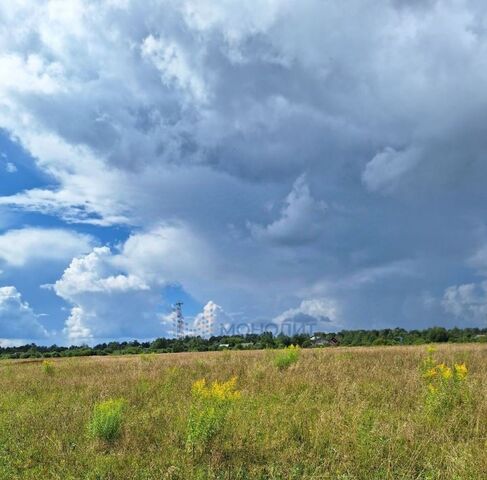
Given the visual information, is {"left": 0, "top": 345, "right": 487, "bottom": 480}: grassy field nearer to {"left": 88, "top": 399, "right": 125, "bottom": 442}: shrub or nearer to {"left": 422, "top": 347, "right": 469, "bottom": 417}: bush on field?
{"left": 422, "top": 347, "right": 469, "bottom": 417}: bush on field

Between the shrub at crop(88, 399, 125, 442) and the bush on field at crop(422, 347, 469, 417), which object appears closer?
the shrub at crop(88, 399, 125, 442)

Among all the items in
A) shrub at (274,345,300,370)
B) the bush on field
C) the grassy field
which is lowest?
the grassy field

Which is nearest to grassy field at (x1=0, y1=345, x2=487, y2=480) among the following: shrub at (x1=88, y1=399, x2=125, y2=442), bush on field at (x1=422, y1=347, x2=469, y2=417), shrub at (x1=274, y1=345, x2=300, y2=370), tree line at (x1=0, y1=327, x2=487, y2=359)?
bush on field at (x1=422, y1=347, x2=469, y2=417)

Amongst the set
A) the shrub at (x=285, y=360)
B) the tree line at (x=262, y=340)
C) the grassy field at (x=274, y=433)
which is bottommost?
the grassy field at (x=274, y=433)

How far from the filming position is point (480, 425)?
25.8 feet

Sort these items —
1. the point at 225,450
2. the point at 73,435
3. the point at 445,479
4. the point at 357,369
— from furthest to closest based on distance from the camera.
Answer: the point at 357,369
the point at 73,435
the point at 225,450
the point at 445,479

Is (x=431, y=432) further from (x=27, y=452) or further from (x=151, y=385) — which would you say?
(x=151, y=385)

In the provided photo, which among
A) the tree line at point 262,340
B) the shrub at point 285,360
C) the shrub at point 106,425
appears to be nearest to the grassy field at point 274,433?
the shrub at point 106,425

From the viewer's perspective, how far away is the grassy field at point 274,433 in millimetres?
Answer: 6367

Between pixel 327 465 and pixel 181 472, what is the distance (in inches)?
73.9

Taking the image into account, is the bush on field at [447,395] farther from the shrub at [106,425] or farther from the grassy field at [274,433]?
the shrub at [106,425]

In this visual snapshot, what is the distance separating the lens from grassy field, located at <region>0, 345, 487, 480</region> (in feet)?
20.9

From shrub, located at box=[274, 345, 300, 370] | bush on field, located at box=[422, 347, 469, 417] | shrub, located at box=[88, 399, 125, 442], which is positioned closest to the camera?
shrub, located at box=[88, 399, 125, 442]

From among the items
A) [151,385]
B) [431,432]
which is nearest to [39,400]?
[151,385]
